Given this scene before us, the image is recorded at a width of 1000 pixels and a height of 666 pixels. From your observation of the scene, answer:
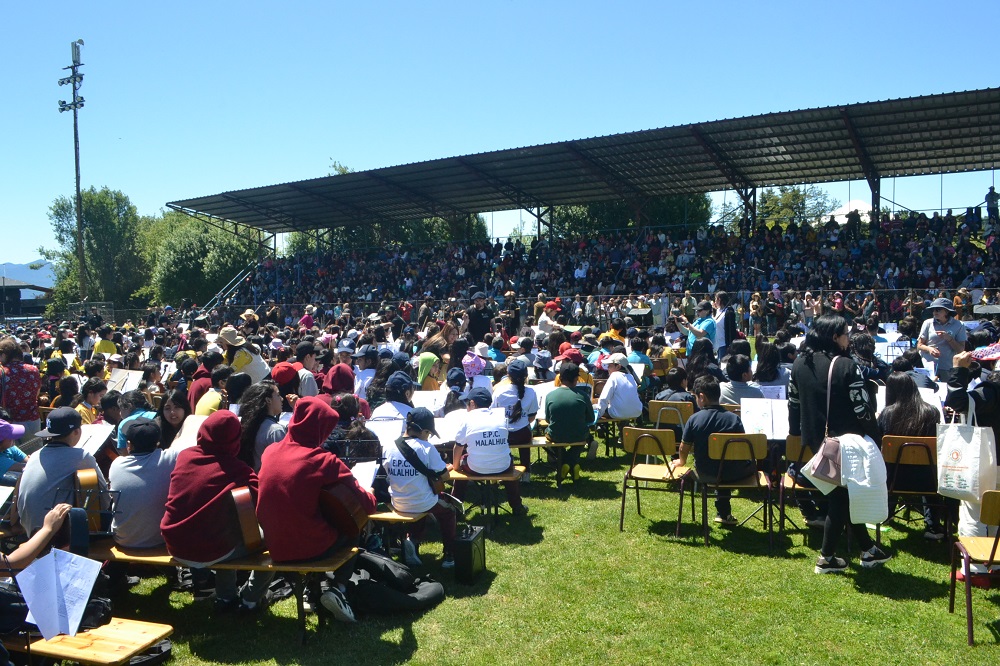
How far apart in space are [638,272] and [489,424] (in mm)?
20124

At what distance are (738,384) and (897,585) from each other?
2826mm

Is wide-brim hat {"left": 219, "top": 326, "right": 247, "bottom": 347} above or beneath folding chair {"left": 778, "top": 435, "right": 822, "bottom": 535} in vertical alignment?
above

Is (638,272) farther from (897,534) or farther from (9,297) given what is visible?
(9,297)

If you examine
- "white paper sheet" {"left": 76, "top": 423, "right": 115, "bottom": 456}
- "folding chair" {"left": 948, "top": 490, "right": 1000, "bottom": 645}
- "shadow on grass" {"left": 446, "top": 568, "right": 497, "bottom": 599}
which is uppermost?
"white paper sheet" {"left": 76, "top": 423, "right": 115, "bottom": 456}

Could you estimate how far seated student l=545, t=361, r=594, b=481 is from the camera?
810 centimetres

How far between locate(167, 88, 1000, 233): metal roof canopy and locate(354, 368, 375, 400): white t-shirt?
15.2 meters

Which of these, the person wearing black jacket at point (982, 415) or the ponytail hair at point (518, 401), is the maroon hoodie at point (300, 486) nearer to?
the ponytail hair at point (518, 401)

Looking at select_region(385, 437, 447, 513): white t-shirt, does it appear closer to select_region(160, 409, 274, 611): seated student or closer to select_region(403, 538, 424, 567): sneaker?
select_region(403, 538, 424, 567): sneaker

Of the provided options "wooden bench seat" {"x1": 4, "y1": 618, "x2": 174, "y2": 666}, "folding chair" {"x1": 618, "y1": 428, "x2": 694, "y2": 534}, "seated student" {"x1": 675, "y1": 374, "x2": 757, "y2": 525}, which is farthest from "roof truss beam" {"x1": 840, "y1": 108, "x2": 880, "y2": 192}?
"wooden bench seat" {"x1": 4, "y1": 618, "x2": 174, "y2": 666}

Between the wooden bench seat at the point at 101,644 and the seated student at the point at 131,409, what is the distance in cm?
232

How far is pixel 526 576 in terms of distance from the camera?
225 inches

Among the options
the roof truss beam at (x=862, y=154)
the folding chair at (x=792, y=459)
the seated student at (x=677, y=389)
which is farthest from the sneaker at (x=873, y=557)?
the roof truss beam at (x=862, y=154)

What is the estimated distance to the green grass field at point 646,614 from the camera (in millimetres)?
4492

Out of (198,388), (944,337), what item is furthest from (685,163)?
(198,388)
